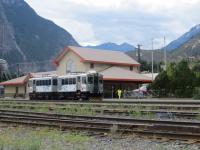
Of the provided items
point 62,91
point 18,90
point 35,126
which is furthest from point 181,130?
point 18,90

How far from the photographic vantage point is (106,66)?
71188mm

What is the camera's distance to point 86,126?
55.2 feet

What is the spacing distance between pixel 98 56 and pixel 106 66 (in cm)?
224

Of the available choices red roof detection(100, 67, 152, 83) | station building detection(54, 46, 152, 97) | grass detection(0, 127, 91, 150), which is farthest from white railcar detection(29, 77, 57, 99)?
grass detection(0, 127, 91, 150)

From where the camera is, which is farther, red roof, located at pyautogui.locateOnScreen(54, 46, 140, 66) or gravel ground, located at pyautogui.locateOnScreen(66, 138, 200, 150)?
red roof, located at pyautogui.locateOnScreen(54, 46, 140, 66)

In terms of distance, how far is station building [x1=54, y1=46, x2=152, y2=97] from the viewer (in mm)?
64000

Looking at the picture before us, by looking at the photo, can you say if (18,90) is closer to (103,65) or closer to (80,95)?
(103,65)

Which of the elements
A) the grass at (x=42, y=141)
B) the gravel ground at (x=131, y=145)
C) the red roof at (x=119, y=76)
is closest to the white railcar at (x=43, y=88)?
the red roof at (x=119, y=76)

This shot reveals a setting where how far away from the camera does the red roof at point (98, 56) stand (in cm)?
6931

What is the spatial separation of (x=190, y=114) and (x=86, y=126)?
634cm

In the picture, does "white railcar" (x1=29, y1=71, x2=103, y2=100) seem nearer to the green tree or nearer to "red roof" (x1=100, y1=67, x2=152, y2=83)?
the green tree

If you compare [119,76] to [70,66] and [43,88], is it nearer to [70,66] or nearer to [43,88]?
[70,66]

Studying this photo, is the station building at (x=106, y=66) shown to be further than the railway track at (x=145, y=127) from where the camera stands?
Yes

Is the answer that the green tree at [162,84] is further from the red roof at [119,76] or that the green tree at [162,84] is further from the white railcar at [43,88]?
the white railcar at [43,88]
